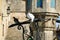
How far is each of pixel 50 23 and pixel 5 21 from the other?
4520 mm

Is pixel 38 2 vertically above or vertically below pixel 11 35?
above

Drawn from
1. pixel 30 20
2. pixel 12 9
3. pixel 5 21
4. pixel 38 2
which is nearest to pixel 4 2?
pixel 5 21

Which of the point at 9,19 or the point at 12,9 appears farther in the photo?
the point at 9,19

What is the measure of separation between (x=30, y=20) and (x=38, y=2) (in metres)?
0.78

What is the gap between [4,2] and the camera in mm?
7805

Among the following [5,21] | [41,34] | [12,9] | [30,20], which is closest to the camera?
[30,20]

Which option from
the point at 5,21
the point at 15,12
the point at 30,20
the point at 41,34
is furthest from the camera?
the point at 5,21

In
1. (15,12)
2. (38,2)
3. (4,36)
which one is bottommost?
(4,36)

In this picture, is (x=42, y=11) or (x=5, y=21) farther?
(x=5, y=21)

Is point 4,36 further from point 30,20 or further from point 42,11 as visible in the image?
point 30,20

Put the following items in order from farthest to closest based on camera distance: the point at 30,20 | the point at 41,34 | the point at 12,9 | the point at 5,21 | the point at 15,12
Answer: the point at 5,21 < the point at 15,12 < the point at 12,9 < the point at 41,34 < the point at 30,20

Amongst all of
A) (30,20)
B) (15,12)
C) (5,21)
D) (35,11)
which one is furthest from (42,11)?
(5,21)

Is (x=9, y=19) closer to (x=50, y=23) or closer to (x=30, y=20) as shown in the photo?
(x=50, y=23)

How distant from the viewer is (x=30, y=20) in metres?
2.69
